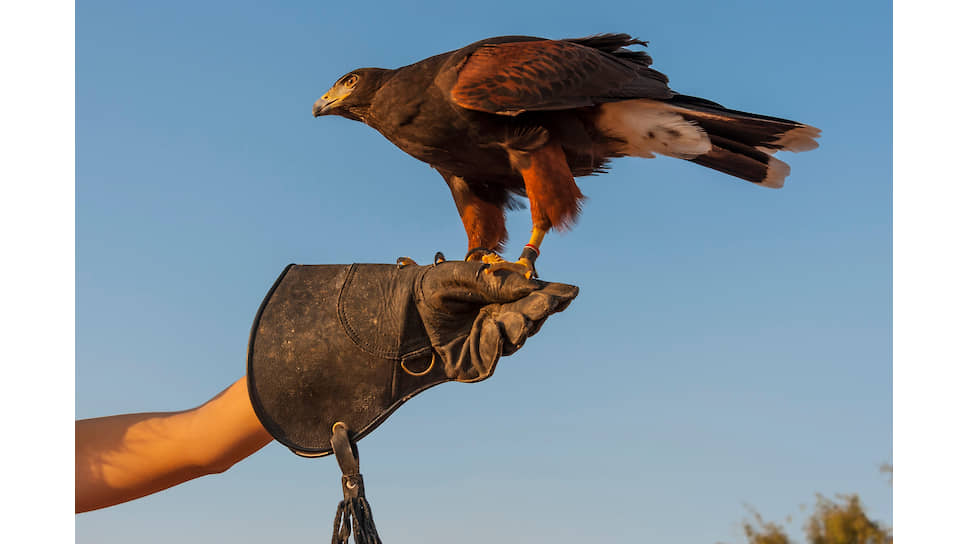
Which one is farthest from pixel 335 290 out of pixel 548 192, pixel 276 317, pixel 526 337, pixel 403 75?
pixel 403 75

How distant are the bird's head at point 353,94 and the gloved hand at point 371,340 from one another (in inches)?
52.9

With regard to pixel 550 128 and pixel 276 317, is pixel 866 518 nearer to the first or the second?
pixel 550 128

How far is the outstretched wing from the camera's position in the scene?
3602 mm

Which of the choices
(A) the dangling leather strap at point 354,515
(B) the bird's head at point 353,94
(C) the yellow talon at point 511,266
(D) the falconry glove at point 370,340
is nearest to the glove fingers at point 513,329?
(D) the falconry glove at point 370,340

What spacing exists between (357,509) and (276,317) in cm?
76

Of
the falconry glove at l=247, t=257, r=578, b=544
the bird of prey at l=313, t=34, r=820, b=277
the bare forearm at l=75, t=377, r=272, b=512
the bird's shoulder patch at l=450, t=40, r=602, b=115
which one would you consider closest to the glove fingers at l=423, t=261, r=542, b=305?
the falconry glove at l=247, t=257, r=578, b=544

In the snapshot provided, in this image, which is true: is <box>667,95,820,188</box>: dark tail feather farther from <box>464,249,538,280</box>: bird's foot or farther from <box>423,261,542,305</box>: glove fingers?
<box>423,261,542,305</box>: glove fingers

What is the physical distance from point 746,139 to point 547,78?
3.80 ft

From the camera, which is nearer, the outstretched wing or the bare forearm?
the bare forearm

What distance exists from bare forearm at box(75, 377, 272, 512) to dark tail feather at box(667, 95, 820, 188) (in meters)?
2.57

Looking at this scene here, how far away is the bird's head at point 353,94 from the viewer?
13.0 ft

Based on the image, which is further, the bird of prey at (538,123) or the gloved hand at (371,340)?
the bird of prey at (538,123)

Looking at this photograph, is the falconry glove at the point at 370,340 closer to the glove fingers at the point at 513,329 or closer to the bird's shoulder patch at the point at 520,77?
the glove fingers at the point at 513,329

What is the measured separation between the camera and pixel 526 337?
267 cm
